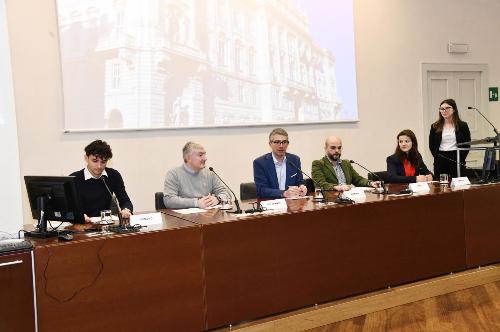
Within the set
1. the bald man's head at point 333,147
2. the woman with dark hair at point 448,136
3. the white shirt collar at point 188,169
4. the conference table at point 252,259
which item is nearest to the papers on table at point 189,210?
the conference table at point 252,259

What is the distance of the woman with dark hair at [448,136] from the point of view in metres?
4.82

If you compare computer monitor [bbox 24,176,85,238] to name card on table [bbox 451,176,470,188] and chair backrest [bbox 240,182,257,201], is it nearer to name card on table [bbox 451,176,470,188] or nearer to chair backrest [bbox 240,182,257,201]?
chair backrest [bbox 240,182,257,201]

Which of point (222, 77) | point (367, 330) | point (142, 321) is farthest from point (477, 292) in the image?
point (222, 77)

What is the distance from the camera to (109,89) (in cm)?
462

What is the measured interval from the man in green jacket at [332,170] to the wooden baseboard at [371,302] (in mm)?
910

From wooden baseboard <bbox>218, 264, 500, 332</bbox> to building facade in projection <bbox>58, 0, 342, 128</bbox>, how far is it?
7.93 ft

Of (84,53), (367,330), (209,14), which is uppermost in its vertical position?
(209,14)

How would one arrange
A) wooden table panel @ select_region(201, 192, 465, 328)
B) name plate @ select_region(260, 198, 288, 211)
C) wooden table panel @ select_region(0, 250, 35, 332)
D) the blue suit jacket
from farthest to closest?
the blue suit jacket < name plate @ select_region(260, 198, 288, 211) < wooden table panel @ select_region(201, 192, 465, 328) < wooden table panel @ select_region(0, 250, 35, 332)

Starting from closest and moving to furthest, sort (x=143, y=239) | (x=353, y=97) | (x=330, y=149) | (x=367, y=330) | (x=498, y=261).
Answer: (x=143, y=239)
(x=367, y=330)
(x=498, y=261)
(x=330, y=149)
(x=353, y=97)

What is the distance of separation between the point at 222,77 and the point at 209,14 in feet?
1.89

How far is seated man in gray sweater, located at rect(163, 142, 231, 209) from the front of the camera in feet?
11.8

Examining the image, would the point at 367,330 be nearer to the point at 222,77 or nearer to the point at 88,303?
the point at 88,303

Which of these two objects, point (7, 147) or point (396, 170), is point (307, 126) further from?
point (7, 147)

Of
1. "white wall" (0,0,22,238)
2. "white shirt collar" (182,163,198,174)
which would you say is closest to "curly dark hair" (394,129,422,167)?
"white shirt collar" (182,163,198,174)
